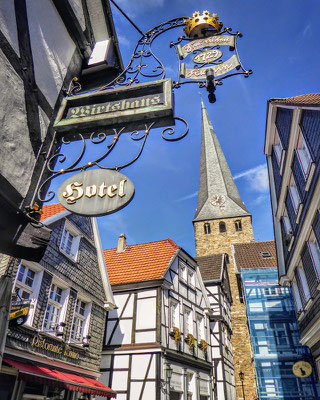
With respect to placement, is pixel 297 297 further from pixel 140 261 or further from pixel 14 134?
pixel 14 134

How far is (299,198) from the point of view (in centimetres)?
1084

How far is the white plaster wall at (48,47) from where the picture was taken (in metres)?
4.47

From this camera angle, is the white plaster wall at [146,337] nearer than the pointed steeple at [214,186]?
Yes

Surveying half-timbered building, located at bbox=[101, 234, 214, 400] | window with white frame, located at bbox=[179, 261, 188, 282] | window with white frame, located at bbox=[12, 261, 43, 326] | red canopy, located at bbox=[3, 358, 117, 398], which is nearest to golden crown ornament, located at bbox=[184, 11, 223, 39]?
window with white frame, located at bbox=[12, 261, 43, 326]

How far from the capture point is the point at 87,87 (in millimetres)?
6078

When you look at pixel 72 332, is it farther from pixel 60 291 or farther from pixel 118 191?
pixel 118 191

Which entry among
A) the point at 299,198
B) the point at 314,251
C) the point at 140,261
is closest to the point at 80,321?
the point at 140,261

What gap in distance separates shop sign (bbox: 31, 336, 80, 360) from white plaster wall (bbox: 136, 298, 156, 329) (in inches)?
127

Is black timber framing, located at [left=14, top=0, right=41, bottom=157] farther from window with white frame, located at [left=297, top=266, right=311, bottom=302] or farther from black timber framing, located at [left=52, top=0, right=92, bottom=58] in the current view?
window with white frame, located at [left=297, top=266, right=311, bottom=302]

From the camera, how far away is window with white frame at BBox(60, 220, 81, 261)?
36.3 ft

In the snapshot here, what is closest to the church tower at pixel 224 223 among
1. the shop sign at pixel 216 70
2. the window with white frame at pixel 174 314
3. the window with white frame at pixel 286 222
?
the window with white frame at pixel 174 314

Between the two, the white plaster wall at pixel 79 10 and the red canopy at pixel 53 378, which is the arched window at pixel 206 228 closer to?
the red canopy at pixel 53 378

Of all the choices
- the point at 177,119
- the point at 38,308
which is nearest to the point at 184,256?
the point at 38,308

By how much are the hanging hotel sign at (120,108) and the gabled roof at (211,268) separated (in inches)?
730
